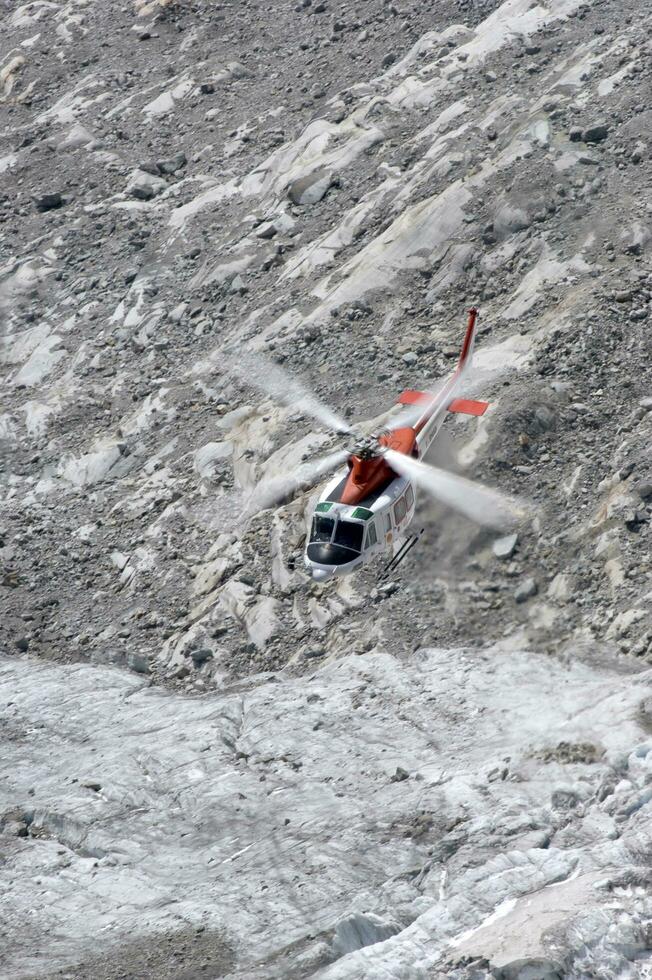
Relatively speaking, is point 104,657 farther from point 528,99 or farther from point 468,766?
point 528,99

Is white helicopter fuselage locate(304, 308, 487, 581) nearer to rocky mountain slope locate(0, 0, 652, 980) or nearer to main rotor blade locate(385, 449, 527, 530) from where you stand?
main rotor blade locate(385, 449, 527, 530)

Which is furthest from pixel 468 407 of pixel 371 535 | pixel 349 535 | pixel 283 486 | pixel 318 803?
pixel 318 803

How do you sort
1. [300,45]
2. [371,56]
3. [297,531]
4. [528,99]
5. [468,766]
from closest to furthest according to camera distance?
[468,766] → [297,531] → [528,99] → [371,56] → [300,45]

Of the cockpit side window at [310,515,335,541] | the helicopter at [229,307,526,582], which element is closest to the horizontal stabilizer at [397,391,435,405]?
the helicopter at [229,307,526,582]

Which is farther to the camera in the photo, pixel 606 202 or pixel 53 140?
pixel 53 140

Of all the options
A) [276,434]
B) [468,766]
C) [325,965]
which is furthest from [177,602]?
[325,965]

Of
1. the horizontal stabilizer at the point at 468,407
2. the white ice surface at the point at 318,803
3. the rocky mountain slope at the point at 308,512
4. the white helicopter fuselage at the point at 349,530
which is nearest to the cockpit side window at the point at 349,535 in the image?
the white helicopter fuselage at the point at 349,530
